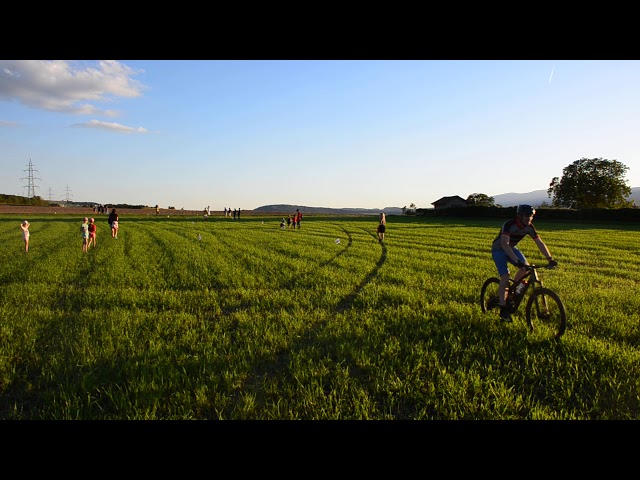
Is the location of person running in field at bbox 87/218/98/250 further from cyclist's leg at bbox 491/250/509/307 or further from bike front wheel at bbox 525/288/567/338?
bike front wheel at bbox 525/288/567/338

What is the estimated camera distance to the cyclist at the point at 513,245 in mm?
6363

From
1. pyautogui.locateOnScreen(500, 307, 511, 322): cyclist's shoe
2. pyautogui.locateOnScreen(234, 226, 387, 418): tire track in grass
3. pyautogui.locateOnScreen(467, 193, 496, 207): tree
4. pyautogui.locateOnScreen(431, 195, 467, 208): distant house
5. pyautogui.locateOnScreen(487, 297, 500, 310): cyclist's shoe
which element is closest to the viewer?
pyautogui.locateOnScreen(234, 226, 387, 418): tire track in grass

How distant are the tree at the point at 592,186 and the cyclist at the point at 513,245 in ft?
275

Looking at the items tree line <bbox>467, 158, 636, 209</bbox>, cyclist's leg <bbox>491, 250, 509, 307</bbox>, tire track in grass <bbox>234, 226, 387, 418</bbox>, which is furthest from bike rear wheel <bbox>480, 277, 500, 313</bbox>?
tree line <bbox>467, 158, 636, 209</bbox>

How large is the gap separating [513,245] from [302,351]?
466 cm

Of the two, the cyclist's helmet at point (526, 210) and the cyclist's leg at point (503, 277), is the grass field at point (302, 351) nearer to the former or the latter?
the cyclist's leg at point (503, 277)

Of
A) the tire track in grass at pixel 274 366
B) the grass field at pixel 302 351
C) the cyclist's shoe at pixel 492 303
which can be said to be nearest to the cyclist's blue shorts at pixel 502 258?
the cyclist's shoe at pixel 492 303

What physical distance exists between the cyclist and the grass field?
0.70m

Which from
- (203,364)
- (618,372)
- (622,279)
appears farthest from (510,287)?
(622,279)

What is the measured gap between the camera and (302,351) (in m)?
5.55

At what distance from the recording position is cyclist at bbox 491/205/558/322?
636 cm
